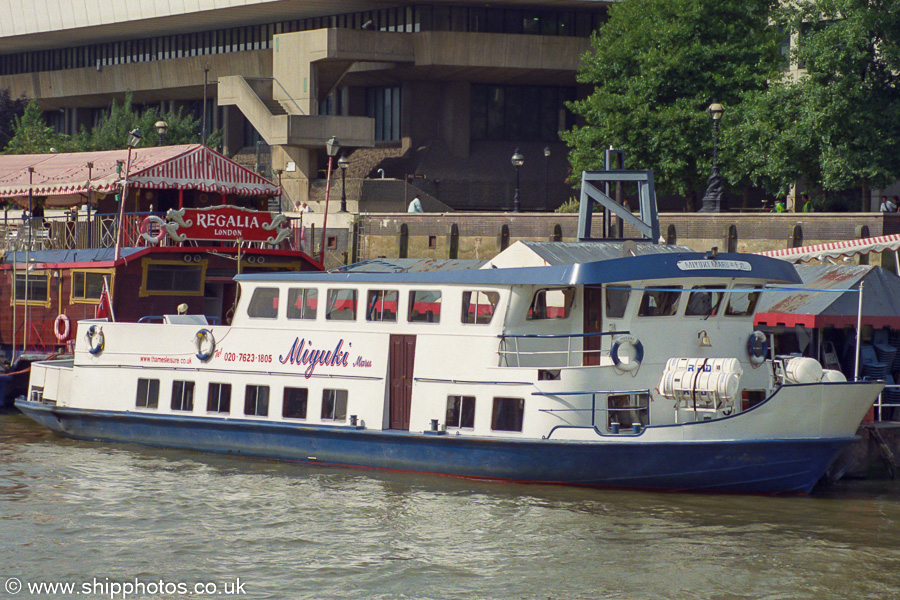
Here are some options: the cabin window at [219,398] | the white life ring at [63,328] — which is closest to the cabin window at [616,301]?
the cabin window at [219,398]

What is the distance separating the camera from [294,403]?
2267cm

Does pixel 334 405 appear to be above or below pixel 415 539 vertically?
above

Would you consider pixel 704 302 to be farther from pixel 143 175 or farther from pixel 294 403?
pixel 143 175

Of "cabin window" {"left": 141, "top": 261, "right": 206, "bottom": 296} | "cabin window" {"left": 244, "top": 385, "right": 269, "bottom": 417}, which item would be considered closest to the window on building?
"cabin window" {"left": 141, "top": 261, "right": 206, "bottom": 296}

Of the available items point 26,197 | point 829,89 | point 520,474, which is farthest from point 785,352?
point 26,197

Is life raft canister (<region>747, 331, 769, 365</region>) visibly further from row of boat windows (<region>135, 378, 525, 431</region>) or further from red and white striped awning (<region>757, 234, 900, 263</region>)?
red and white striped awning (<region>757, 234, 900, 263</region>)

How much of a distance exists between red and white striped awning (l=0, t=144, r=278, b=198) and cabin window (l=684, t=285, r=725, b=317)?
16482mm

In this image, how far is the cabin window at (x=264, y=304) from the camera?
76.3 feet

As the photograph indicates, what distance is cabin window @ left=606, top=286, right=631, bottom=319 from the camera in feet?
66.0

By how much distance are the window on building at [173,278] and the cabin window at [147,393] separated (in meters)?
4.61

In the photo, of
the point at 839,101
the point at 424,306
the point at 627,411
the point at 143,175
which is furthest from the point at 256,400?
the point at 839,101

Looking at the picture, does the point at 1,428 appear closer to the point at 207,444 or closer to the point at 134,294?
the point at 134,294

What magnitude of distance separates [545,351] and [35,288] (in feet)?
56.4

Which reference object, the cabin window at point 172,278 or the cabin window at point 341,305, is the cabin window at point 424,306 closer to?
the cabin window at point 341,305
